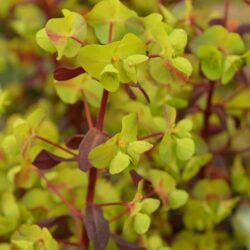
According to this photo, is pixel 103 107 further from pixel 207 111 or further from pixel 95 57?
pixel 207 111

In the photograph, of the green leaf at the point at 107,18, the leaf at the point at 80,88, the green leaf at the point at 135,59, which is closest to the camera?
the green leaf at the point at 135,59

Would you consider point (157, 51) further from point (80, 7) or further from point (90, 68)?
point (80, 7)

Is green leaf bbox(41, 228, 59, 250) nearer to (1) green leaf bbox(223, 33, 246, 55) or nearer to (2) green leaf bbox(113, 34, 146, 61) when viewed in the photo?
(2) green leaf bbox(113, 34, 146, 61)

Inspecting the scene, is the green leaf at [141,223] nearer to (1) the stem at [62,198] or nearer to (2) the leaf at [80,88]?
(1) the stem at [62,198]

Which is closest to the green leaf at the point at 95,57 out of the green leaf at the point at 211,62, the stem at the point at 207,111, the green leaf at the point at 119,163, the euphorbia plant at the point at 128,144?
the euphorbia plant at the point at 128,144

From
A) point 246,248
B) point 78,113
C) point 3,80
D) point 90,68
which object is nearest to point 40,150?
point 90,68

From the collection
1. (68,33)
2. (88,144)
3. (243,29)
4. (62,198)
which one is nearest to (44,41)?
(68,33)
